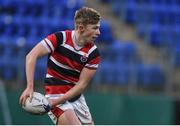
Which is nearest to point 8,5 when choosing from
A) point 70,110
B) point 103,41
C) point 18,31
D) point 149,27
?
point 18,31

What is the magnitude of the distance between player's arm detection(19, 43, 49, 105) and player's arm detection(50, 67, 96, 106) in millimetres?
363

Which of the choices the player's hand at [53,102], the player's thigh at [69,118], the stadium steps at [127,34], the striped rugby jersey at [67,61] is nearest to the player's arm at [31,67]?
the striped rugby jersey at [67,61]

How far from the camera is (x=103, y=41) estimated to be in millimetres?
15773

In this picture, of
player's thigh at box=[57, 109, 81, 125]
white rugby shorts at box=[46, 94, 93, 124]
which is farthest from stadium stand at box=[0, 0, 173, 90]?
player's thigh at box=[57, 109, 81, 125]

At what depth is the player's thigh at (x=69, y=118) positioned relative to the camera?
269 inches

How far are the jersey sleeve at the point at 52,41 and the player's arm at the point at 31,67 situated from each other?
48 mm

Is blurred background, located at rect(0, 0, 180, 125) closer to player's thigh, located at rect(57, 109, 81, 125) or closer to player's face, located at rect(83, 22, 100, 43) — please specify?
player's thigh, located at rect(57, 109, 81, 125)

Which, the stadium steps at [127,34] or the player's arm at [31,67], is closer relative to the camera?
the player's arm at [31,67]

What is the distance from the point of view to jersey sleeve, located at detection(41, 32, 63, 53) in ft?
22.1

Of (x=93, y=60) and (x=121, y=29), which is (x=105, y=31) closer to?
(x=121, y=29)

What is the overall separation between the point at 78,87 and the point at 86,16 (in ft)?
2.48

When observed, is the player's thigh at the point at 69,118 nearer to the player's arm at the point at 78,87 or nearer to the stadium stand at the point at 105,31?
the player's arm at the point at 78,87

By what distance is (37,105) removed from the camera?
639 cm

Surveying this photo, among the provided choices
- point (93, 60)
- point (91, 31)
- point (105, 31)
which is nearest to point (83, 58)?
point (93, 60)
